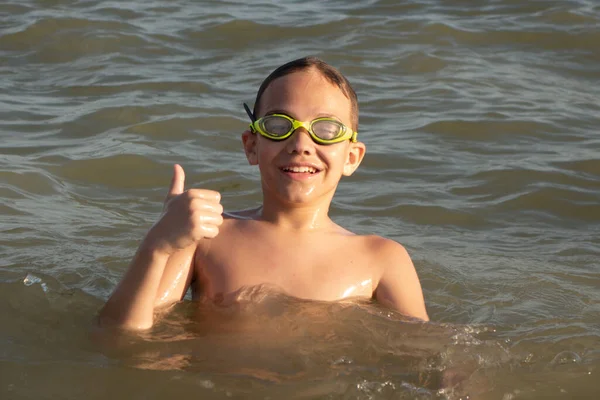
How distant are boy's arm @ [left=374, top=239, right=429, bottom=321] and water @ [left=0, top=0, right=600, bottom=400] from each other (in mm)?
91

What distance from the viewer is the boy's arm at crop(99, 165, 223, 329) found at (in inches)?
145

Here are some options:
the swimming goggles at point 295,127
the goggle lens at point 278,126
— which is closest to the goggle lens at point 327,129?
the swimming goggles at point 295,127

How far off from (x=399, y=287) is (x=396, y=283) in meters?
0.02

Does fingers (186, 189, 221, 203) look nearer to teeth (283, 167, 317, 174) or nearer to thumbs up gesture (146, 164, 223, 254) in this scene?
thumbs up gesture (146, 164, 223, 254)

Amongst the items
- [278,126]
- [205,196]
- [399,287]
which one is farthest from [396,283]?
[205,196]

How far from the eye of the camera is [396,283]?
4387 mm

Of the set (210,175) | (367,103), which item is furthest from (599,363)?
(367,103)

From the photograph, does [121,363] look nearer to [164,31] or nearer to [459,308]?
[459,308]

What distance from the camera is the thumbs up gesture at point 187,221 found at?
3.67m

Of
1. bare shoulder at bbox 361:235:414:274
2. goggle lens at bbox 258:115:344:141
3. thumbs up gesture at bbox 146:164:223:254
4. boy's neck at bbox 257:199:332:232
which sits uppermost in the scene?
goggle lens at bbox 258:115:344:141

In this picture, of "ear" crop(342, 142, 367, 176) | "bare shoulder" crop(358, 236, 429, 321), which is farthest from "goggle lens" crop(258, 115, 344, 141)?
"bare shoulder" crop(358, 236, 429, 321)

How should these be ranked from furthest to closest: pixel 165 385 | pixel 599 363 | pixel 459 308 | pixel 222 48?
pixel 222 48
pixel 459 308
pixel 599 363
pixel 165 385

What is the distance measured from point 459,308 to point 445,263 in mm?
575

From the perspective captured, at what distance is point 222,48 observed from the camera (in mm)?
10305
